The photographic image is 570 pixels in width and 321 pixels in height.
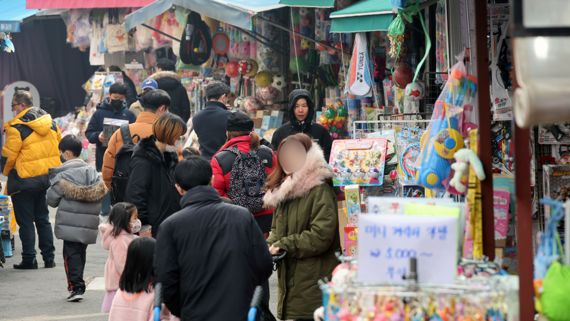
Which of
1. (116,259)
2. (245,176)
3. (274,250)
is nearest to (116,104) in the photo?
(245,176)

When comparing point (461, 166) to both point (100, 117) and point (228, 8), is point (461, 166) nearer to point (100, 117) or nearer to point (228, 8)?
point (100, 117)

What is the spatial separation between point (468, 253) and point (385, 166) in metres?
3.98

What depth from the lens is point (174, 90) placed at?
15.3 metres

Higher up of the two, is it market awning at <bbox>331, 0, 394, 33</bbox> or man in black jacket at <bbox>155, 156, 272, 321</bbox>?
market awning at <bbox>331, 0, 394, 33</bbox>

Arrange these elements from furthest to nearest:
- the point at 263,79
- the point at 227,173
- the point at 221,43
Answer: the point at 221,43 → the point at 263,79 → the point at 227,173

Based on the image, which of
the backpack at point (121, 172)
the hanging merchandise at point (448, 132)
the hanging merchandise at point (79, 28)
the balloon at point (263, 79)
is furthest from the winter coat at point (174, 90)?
the hanging merchandise at point (448, 132)

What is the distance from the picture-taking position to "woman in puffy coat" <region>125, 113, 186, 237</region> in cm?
940

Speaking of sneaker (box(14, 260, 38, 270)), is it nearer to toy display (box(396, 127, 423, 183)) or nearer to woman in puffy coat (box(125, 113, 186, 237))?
woman in puffy coat (box(125, 113, 186, 237))

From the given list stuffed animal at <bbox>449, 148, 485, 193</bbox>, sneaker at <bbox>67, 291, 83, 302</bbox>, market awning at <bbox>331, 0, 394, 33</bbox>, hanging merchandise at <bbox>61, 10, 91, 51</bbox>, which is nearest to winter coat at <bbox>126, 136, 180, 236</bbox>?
sneaker at <bbox>67, 291, 83, 302</bbox>

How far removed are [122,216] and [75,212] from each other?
2.63 meters

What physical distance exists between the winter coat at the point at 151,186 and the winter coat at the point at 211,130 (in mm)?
2405

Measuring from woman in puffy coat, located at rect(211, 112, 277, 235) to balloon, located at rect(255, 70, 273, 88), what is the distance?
22.9 ft

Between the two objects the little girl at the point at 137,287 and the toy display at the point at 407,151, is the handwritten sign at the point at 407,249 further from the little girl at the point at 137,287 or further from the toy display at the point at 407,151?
the toy display at the point at 407,151

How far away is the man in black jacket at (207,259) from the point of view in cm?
690
